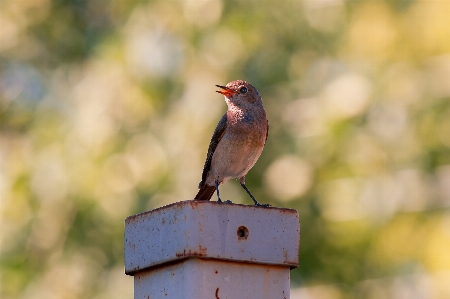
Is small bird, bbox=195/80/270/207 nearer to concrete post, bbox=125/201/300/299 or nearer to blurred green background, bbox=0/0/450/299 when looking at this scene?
concrete post, bbox=125/201/300/299

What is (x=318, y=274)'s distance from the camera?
41.2 ft

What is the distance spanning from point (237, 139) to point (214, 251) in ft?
11.1

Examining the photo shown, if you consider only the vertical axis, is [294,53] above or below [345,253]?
above

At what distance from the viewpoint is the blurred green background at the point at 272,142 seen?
1113 centimetres

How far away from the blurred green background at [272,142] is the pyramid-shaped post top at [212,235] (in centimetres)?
626

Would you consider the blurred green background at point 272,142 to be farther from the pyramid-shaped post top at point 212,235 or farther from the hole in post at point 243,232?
the hole in post at point 243,232

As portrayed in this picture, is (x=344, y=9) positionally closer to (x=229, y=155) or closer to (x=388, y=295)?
(x=388, y=295)

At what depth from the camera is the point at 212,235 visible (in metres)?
4.29

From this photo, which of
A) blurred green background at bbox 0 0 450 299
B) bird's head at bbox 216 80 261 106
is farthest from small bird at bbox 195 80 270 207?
blurred green background at bbox 0 0 450 299

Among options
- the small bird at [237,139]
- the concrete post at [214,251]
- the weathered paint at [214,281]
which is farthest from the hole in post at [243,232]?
the small bird at [237,139]

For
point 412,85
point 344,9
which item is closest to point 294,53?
point 344,9

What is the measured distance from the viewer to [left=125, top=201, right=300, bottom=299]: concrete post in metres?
4.27

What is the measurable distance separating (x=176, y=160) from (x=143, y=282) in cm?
706

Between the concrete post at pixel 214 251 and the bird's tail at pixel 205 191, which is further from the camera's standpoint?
the bird's tail at pixel 205 191
